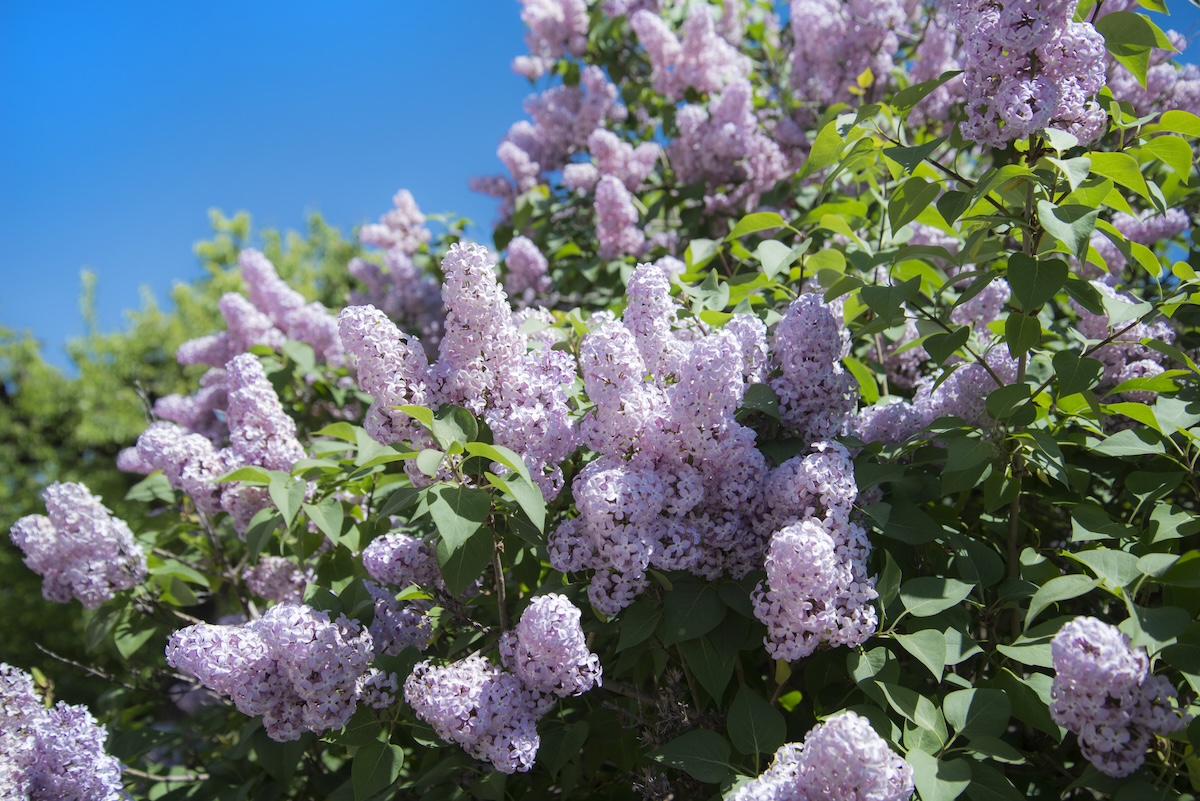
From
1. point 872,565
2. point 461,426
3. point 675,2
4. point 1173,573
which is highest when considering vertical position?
point 675,2

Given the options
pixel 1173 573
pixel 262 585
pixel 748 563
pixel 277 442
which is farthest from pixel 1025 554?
pixel 262 585

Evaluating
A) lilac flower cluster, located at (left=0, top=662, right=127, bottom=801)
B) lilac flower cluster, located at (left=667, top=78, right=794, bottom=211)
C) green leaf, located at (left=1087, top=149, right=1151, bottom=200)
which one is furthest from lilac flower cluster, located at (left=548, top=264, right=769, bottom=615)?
lilac flower cluster, located at (left=667, top=78, right=794, bottom=211)

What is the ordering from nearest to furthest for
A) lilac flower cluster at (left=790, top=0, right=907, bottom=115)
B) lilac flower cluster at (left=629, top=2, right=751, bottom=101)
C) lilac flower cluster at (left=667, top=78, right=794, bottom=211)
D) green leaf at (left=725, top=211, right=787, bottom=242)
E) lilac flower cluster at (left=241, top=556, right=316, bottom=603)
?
green leaf at (left=725, top=211, right=787, bottom=242)
lilac flower cluster at (left=241, top=556, right=316, bottom=603)
lilac flower cluster at (left=667, top=78, right=794, bottom=211)
lilac flower cluster at (left=790, top=0, right=907, bottom=115)
lilac flower cluster at (left=629, top=2, right=751, bottom=101)

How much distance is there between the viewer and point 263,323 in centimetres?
471

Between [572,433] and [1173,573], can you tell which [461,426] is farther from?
[1173,573]

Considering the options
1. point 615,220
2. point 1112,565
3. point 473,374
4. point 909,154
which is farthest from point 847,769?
point 615,220

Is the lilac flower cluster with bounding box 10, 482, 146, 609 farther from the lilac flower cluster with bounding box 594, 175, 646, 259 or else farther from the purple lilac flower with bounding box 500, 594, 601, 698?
the lilac flower cluster with bounding box 594, 175, 646, 259

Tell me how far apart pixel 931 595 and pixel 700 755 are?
633mm

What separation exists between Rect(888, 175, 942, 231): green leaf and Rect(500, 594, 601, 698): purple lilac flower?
3.94ft

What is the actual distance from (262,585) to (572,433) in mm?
1665

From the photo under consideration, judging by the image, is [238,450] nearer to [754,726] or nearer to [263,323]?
[754,726]

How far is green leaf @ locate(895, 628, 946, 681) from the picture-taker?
1.81 m

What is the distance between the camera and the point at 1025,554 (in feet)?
7.50

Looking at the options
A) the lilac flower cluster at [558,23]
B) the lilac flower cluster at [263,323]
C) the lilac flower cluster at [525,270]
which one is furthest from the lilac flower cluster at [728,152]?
the lilac flower cluster at [263,323]
